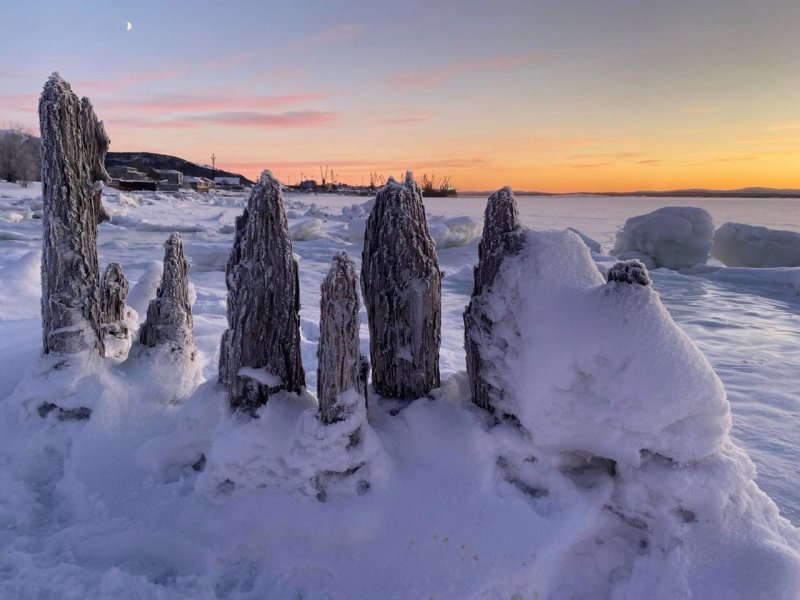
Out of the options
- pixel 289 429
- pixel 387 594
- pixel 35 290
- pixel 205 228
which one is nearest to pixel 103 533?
pixel 289 429

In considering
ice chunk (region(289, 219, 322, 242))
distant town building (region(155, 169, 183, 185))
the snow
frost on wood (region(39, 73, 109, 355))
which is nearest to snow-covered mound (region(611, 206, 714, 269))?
ice chunk (region(289, 219, 322, 242))

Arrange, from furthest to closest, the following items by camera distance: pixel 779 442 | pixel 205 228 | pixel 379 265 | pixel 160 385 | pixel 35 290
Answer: pixel 205 228, pixel 35 290, pixel 779 442, pixel 160 385, pixel 379 265

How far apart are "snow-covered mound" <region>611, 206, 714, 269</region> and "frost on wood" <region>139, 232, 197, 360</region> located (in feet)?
47.9

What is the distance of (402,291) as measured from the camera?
2.80 meters

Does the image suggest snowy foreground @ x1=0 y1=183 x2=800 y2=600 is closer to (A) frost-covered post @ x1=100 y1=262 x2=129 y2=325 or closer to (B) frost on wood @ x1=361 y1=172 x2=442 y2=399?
(B) frost on wood @ x1=361 y1=172 x2=442 y2=399

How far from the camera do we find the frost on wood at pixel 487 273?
8.99ft

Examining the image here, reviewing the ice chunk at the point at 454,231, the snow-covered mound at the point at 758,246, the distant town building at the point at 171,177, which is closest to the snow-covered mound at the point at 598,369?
the ice chunk at the point at 454,231

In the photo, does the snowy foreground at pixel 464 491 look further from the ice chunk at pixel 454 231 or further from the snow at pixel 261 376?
the ice chunk at pixel 454 231

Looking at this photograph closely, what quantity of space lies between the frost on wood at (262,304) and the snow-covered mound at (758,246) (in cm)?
1671

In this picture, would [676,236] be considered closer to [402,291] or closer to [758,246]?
[758,246]

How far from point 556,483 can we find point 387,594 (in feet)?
3.02

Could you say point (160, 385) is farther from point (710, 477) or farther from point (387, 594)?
point (710, 477)

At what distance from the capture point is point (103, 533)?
2.47 m

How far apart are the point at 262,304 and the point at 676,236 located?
15217 mm
